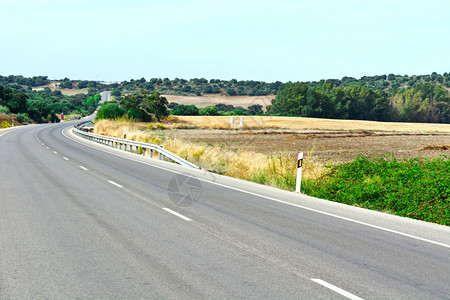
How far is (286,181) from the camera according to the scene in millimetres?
17156

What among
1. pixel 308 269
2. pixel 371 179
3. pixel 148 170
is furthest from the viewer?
pixel 148 170

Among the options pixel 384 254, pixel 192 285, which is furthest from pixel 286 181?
pixel 192 285

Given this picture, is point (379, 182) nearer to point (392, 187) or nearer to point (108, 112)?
point (392, 187)

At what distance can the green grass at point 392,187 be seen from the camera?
11.7 m

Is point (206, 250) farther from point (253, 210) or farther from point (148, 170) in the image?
point (148, 170)

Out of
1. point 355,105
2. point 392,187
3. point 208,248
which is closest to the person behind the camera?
point 208,248

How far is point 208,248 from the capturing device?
805cm

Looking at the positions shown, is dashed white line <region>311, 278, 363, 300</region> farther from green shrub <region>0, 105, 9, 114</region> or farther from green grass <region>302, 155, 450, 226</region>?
green shrub <region>0, 105, 9, 114</region>

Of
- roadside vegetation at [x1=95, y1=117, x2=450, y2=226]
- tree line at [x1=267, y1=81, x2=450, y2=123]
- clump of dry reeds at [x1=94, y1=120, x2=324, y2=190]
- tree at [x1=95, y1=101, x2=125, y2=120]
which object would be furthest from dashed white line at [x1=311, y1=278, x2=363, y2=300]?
tree line at [x1=267, y1=81, x2=450, y2=123]

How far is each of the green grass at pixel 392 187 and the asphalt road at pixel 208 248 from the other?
700 millimetres

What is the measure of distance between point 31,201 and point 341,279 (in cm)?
876

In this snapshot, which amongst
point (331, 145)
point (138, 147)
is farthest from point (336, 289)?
point (331, 145)

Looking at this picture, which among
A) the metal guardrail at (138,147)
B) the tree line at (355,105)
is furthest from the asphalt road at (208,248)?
the tree line at (355,105)

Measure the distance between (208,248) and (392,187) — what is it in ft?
22.0
